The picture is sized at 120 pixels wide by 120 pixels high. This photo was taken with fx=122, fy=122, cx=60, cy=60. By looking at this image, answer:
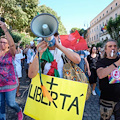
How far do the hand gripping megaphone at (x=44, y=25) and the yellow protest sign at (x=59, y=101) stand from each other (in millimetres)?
491

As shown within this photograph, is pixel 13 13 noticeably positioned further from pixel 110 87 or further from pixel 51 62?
pixel 110 87

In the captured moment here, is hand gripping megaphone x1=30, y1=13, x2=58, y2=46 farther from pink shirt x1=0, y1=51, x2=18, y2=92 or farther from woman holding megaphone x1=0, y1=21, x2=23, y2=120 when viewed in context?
pink shirt x1=0, y1=51, x2=18, y2=92

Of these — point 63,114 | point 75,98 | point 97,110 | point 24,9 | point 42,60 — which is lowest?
point 97,110

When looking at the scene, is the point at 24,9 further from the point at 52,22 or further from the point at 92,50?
the point at 52,22

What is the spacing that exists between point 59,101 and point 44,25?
0.80m

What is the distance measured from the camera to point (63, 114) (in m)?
1.30

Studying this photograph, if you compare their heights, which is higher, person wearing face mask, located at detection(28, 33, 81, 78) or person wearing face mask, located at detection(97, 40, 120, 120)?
person wearing face mask, located at detection(28, 33, 81, 78)

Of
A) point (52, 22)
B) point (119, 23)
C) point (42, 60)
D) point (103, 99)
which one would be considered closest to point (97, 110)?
point (103, 99)

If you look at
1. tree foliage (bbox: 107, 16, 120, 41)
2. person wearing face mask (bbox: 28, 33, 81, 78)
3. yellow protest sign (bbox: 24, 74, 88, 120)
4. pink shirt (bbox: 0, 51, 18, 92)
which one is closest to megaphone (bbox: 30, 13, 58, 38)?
person wearing face mask (bbox: 28, 33, 81, 78)

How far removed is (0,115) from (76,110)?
1450 mm

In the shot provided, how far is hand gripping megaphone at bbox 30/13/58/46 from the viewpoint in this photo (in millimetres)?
1114

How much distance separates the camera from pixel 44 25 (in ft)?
3.67

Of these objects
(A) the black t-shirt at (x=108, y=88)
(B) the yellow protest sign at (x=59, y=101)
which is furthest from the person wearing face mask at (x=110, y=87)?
(B) the yellow protest sign at (x=59, y=101)

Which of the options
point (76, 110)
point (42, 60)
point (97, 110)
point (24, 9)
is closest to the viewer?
point (76, 110)
